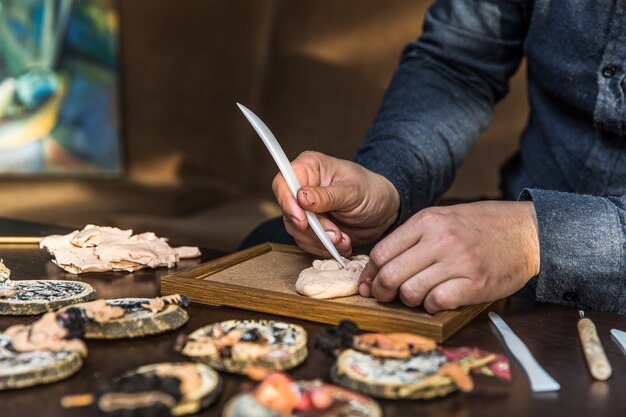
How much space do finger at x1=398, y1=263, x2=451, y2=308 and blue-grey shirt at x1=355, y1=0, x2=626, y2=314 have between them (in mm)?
163

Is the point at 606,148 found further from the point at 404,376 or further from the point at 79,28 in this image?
the point at 79,28

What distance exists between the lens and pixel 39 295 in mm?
805

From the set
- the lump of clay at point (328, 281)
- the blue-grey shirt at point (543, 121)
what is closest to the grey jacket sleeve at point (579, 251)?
the blue-grey shirt at point (543, 121)

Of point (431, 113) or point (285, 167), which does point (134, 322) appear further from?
point (431, 113)

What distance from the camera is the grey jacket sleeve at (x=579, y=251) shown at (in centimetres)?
91

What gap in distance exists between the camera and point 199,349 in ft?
2.14

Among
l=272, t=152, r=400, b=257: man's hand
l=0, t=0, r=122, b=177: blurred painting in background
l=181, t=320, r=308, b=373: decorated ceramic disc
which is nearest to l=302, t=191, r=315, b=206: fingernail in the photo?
l=272, t=152, r=400, b=257: man's hand

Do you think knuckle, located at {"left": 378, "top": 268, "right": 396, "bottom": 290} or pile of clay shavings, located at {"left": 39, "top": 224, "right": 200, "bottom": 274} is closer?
knuckle, located at {"left": 378, "top": 268, "right": 396, "bottom": 290}

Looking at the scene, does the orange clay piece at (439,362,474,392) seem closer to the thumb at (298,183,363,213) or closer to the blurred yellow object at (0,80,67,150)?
the thumb at (298,183,363,213)

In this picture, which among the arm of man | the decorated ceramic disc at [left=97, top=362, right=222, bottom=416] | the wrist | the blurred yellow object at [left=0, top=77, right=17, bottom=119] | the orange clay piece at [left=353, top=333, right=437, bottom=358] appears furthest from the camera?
the blurred yellow object at [left=0, top=77, right=17, bottom=119]

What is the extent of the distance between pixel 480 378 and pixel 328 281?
227mm

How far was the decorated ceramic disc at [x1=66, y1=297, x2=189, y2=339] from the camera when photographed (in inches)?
27.5

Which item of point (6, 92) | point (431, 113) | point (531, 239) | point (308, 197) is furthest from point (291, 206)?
point (6, 92)

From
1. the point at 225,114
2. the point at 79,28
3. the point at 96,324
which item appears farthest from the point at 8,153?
the point at 96,324
